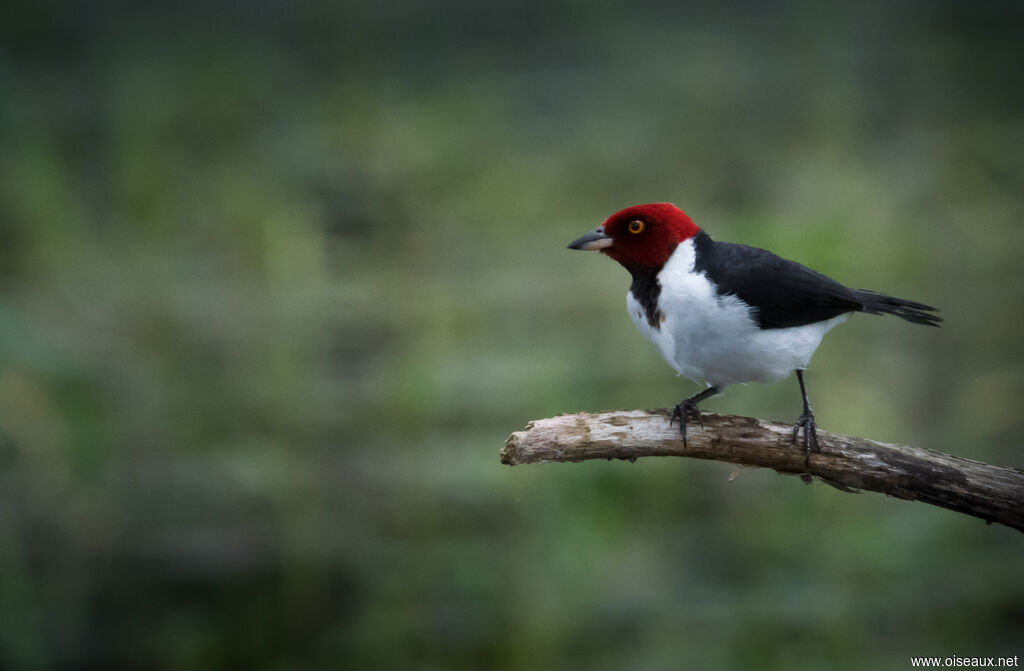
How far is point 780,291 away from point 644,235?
0.60ft

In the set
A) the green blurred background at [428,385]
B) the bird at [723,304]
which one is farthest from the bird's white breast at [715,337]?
the green blurred background at [428,385]

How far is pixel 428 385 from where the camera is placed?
2.16 metres

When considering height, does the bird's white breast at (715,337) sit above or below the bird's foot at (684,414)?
above

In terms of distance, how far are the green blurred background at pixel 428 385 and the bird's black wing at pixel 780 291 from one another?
2.87ft

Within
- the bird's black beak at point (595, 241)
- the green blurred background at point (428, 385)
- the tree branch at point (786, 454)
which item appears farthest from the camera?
the green blurred background at point (428, 385)

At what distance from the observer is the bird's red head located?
1128 mm

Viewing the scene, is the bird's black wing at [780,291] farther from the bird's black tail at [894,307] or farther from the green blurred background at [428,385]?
the green blurred background at [428,385]

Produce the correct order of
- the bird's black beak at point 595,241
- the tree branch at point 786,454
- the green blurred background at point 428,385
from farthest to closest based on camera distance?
the green blurred background at point 428,385, the bird's black beak at point 595,241, the tree branch at point 786,454

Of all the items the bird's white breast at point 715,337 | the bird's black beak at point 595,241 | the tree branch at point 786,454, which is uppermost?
the bird's black beak at point 595,241

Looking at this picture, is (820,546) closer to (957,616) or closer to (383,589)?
(957,616)

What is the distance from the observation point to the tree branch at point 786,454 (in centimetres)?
98

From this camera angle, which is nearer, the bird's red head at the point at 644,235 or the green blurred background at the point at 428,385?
the bird's red head at the point at 644,235

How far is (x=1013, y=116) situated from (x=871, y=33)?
1.18 metres

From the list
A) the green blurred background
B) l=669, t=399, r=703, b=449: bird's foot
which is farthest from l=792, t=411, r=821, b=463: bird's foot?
the green blurred background
